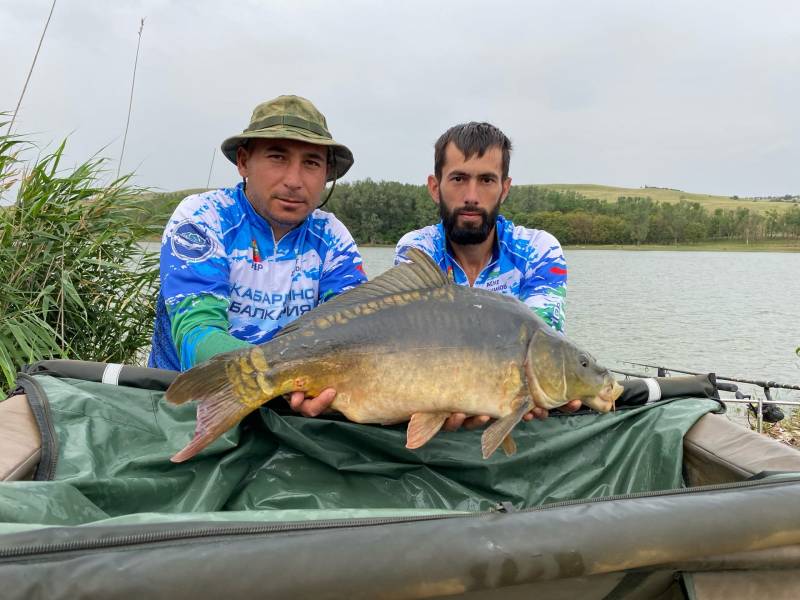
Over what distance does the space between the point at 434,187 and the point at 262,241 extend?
1.00 metres

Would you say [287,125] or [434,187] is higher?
[287,125]

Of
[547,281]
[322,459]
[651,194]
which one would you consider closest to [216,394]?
[322,459]

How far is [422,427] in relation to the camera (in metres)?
1.63

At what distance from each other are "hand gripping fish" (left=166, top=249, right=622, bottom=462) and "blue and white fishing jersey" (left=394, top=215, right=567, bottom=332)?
3.83ft

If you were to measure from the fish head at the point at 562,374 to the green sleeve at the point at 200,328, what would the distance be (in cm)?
87

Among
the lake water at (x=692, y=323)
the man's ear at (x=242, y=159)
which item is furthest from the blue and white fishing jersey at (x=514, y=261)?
the lake water at (x=692, y=323)

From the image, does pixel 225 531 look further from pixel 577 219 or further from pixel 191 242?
pixel 577 219

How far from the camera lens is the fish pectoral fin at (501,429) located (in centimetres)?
157

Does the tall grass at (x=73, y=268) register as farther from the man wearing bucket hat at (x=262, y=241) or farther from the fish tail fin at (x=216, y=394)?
the fish tail fin at (x=216, y=394)

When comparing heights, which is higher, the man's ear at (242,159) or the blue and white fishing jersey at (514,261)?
the man's ear at (242,159)

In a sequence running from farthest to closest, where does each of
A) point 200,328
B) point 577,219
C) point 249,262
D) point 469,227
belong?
1. point 577,219
2. point 469,227
3. point 249,262
4. point 200,328

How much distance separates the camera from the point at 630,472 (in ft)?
6.08

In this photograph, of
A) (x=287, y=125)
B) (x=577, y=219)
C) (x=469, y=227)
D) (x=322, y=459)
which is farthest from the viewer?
(x=577, y=219)

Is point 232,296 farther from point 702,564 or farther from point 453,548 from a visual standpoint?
point 702,564
